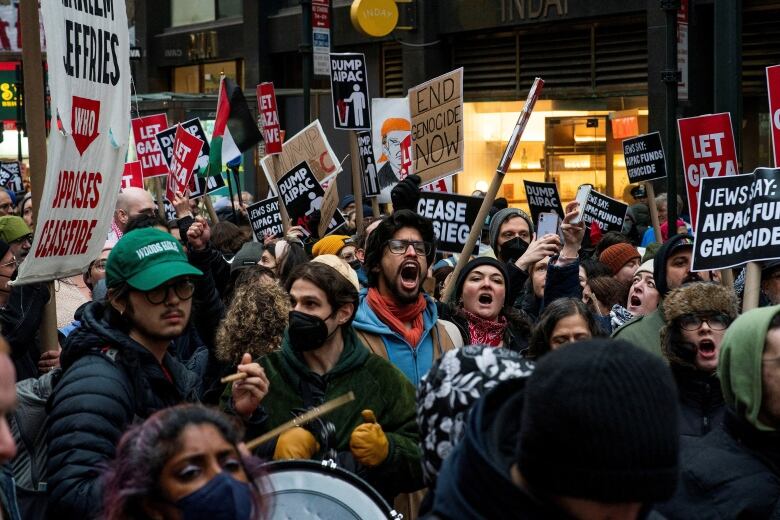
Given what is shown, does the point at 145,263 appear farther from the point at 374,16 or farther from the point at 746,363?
the point at 374,16

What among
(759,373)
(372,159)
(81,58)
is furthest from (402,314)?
(372,159)

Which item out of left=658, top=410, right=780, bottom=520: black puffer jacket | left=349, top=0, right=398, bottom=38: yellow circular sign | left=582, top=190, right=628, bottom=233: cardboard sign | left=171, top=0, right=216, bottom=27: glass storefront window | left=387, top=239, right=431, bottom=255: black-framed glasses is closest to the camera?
left=658, top=410, right=780, bottom=520: black puffer jacket

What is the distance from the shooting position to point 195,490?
2.41m

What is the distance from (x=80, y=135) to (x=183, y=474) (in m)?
2.90

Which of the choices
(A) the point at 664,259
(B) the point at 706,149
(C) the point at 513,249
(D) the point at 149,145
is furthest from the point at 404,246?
(D) the point at 149,145

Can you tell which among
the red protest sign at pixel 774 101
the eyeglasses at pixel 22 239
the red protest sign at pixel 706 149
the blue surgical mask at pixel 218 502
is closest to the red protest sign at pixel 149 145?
the eyeglasses at pixel 22 239

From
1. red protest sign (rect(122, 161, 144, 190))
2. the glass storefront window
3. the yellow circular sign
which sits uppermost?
the glass storefront window

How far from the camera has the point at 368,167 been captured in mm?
11570

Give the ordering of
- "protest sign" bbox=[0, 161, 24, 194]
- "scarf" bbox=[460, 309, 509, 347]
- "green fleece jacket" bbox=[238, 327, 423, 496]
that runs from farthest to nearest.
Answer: "protest sign" bbox=[0, 161, 24, 194] → "scarf" bbox=[460, 309, 509, 347] → "green fleece jacket" bbox=[238, 327, 423, 496]

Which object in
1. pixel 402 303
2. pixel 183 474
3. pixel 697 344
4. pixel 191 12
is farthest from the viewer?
pixel 191 12

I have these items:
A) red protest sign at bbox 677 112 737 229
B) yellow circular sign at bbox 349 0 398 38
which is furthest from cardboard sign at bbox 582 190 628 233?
yellow circular sign at bbox 349 0 398 38

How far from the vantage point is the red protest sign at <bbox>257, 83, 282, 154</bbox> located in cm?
1302

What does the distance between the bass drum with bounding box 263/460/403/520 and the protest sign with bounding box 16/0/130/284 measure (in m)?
2.04

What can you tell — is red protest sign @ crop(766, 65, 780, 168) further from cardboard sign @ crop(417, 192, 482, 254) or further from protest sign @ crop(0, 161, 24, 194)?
protest sign @ crop(0, 161, 24, 194)
